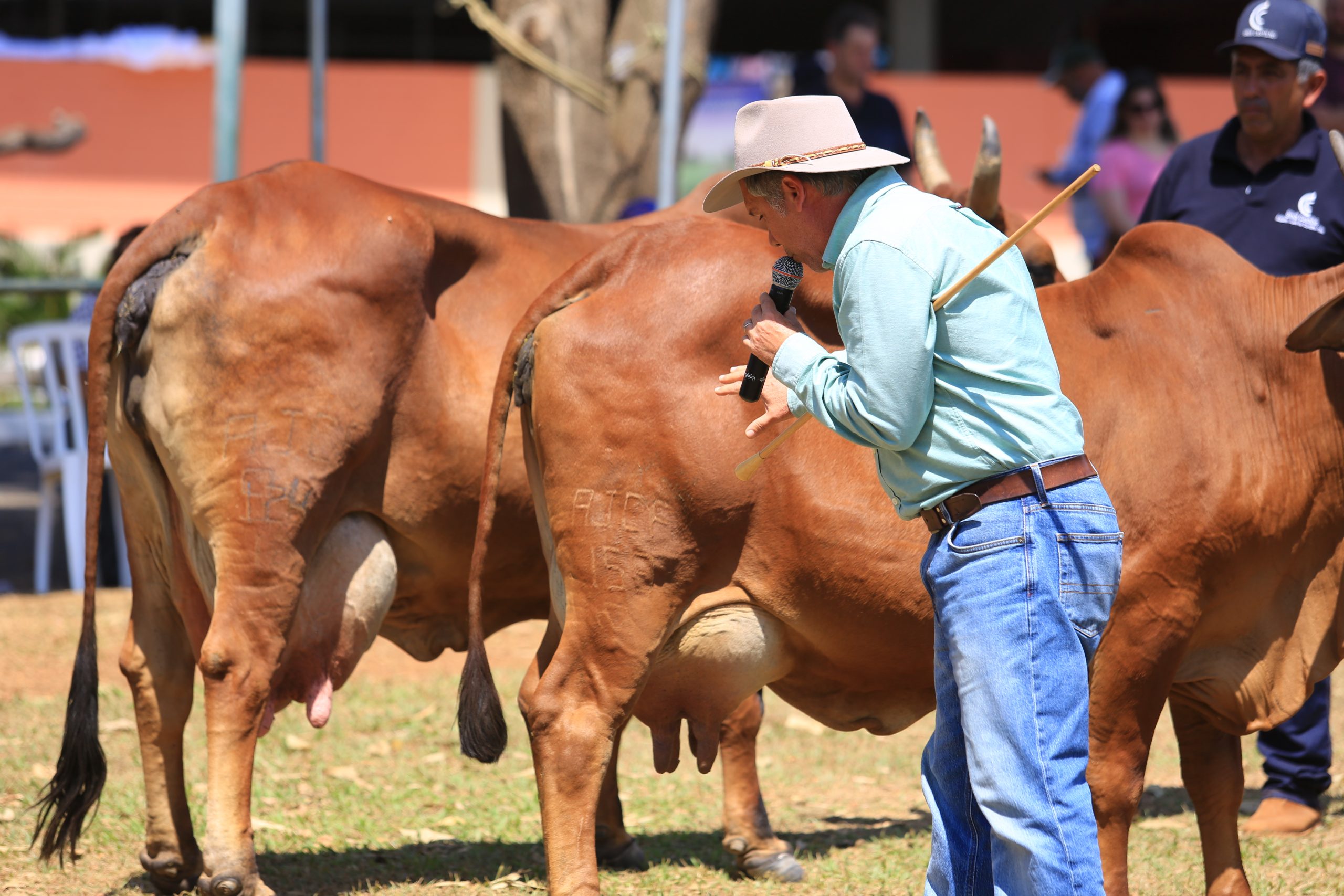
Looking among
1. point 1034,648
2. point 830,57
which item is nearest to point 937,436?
point 1034,648

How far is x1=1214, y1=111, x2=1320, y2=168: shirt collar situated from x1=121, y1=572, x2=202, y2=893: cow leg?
3597mm

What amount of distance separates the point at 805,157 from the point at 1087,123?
7280mm

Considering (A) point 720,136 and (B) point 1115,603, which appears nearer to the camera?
(B) point 1115,603

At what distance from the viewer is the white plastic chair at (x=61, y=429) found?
25.3 ft

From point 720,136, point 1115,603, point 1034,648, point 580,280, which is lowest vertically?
point 720,136

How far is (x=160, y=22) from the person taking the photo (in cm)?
1670

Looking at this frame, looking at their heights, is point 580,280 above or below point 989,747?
above

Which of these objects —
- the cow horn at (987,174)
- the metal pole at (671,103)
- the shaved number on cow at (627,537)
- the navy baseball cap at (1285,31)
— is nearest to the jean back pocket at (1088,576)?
the shaved number on cow at (627,537)

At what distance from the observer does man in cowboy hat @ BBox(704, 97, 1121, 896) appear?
273 centimetres

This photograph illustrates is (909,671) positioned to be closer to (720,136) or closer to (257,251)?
(257,251)

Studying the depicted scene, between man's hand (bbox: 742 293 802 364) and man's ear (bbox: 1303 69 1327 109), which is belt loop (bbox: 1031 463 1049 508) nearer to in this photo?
man's hand (bbox: 742 293 802 364)

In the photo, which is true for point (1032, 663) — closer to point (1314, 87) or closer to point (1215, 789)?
point (1215, 789)

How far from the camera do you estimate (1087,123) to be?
9.52 metres

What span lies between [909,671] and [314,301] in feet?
6.24
